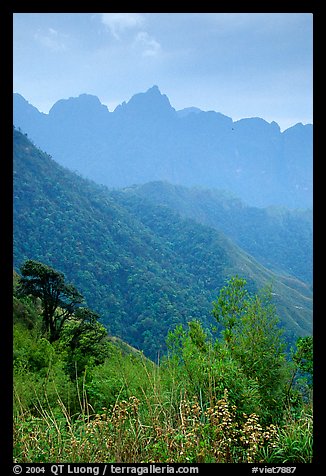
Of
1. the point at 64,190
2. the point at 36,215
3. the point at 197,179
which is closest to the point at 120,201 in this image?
the point at 64,190

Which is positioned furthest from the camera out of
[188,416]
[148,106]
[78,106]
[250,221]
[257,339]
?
[148,106]

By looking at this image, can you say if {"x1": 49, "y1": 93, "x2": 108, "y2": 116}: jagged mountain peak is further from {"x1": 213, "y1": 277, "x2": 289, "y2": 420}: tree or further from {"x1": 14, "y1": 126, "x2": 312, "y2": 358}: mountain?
{"x1": 213, "y1": 277, "x2": 289, "y2": 420}: tree

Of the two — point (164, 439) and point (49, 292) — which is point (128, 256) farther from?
point (164, 439)

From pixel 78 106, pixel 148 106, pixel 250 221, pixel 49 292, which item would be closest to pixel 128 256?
pixel 49 292

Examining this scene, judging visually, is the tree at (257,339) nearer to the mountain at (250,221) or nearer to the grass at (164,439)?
the grass at (164,439)

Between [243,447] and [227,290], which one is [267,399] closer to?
[243,447]
